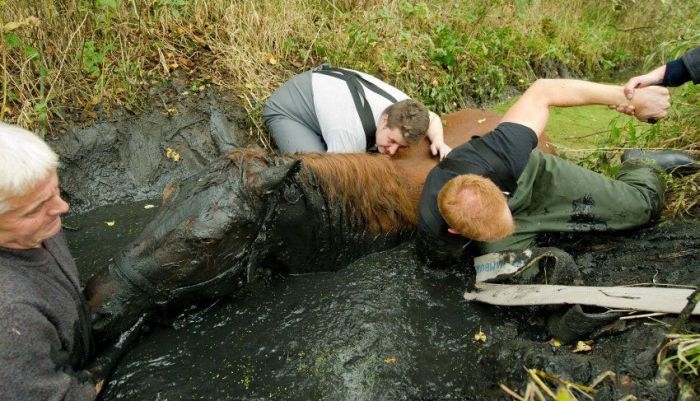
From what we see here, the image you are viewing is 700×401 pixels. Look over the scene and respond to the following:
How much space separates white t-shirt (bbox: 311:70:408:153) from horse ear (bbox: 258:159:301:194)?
1.38m

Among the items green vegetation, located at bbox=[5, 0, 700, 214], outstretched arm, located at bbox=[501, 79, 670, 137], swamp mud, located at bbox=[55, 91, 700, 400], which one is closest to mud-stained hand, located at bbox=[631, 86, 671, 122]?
outstretched arm, located at bbox=[501, 79, 670, 137]

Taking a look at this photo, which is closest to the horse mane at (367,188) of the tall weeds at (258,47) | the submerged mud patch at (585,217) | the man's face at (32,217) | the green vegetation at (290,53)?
the submerged mud patch at (585,217)

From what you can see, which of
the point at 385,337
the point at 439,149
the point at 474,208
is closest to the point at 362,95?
the point at 439,149

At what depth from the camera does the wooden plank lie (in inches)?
93.1

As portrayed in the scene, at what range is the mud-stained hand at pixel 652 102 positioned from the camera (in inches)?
132

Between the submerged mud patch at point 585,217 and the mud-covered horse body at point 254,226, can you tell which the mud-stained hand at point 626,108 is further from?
the mud-covered horse body at point 254,226

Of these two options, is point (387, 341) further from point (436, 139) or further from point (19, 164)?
point (19, 164)

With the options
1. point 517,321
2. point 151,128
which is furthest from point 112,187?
point 517,321

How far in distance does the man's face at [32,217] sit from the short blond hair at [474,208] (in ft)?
6.60

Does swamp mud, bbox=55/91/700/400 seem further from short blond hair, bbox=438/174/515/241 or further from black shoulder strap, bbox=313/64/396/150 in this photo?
black shoulder strap, bbox=313/64/396/150

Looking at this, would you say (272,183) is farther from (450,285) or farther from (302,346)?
(450,285)

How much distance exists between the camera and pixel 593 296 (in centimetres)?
254

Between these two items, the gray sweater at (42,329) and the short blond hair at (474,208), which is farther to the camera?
the short blond hair at (474,208)

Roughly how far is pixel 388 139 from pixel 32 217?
244 centimetres
